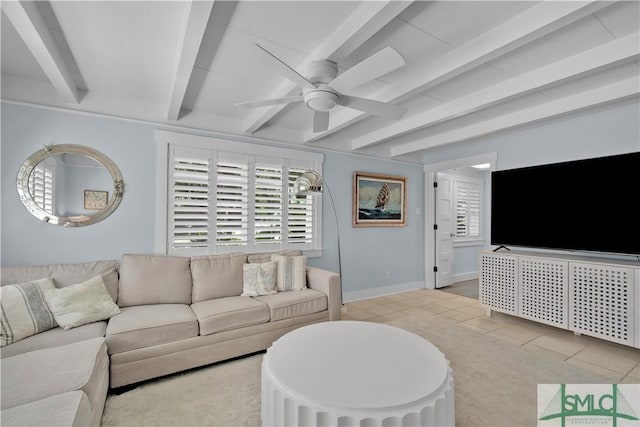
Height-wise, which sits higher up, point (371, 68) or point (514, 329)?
point (371, 68)

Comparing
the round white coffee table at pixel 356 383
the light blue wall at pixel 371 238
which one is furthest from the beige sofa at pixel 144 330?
the light blue wall at pixel 371 238

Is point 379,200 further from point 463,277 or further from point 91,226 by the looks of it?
point 91,226

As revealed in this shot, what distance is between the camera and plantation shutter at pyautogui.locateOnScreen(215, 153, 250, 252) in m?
3.52

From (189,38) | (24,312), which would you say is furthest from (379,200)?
(24,312)

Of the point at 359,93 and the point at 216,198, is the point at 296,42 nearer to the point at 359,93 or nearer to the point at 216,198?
the point at 359,93

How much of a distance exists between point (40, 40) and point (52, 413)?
211 cm

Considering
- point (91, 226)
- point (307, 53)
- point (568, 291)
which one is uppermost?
point (307, 53)

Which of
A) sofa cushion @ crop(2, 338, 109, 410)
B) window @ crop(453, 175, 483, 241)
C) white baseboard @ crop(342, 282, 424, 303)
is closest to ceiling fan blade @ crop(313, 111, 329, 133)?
sofa cushion @ crop(2, 338, 109, 410)

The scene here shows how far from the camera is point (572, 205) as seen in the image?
318cm

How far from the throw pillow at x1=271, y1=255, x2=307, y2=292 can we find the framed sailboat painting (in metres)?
1.51

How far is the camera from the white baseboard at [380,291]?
14.8 ft

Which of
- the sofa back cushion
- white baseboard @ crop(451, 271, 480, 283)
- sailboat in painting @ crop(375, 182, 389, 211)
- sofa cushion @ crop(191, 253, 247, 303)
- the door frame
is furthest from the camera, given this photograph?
white baseboard @ crop(451, 271, 480, 283)

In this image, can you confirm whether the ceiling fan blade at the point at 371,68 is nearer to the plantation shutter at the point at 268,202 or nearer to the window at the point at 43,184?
the plantation shutter at the point at 268,202

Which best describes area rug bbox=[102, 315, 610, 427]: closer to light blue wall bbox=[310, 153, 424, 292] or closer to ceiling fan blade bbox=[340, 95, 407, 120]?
light blue wall bbox=[310, 153, 424, 292]
